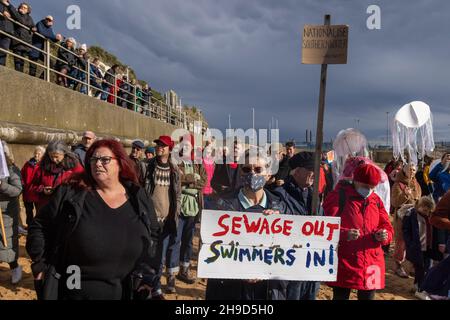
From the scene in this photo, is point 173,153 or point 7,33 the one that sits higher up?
point 7,33

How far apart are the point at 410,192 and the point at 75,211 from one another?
18.6ft

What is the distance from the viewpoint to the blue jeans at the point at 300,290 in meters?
2.87

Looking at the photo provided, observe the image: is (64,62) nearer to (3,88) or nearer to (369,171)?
(3,88)

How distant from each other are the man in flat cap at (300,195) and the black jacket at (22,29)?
23.4 ft

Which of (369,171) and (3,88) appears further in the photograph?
(3,88)

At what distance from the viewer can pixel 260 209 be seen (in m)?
2.83

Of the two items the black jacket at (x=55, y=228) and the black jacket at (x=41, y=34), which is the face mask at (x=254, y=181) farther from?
the black jacket at (x=41, y=34)

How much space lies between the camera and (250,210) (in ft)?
9.27

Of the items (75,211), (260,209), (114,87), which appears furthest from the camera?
(114,87)

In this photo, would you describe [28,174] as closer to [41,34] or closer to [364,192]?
[364,192]

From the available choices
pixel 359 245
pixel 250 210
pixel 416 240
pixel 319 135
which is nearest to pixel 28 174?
pixel 250 210

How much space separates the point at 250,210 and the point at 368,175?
1071mm
